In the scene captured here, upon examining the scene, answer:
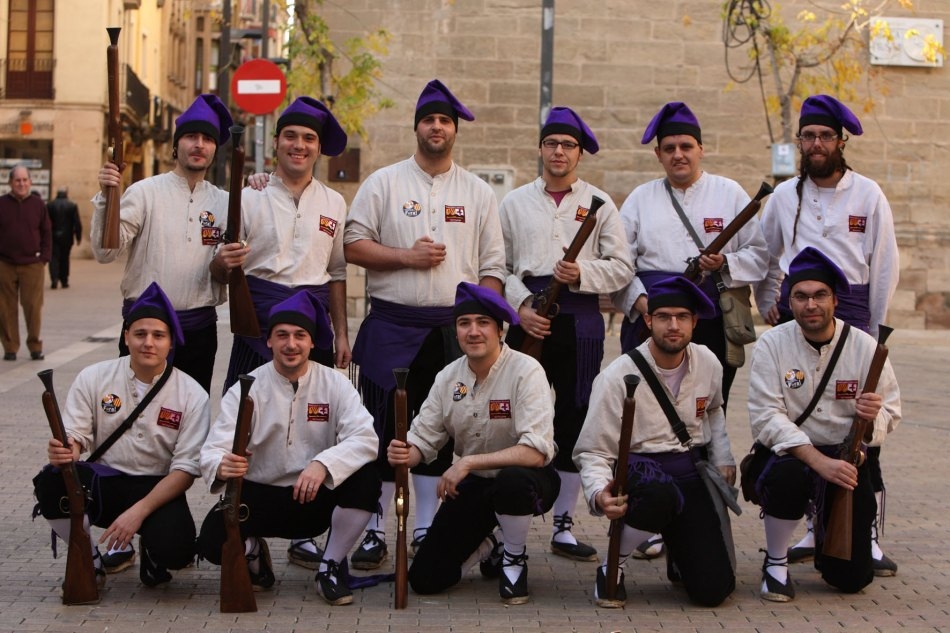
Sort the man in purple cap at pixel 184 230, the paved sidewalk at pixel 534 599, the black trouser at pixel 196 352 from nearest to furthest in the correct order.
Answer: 1. the paved sidewalk at pixel 534 599
2. the man in purple cap at pixel 184 230
3. the black trouser at pixel 196 352

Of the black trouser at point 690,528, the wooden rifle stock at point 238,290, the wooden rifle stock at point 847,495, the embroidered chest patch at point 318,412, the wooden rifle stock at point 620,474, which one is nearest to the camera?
the wooden rifle stock at point 620,474

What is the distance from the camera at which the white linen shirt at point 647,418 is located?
5957 mm

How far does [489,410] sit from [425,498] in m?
0.84

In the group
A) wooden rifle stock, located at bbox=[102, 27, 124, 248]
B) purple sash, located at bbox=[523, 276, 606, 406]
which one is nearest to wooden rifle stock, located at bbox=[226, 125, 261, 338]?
wooden rifle stock, located at bbox=[102, 27, 124, 248]

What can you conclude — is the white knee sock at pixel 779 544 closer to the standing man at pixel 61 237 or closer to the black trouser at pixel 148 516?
the black trouser at pixel 148 516

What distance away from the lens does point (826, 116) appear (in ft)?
21.6

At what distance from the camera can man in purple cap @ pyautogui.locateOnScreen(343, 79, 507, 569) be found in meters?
6.57

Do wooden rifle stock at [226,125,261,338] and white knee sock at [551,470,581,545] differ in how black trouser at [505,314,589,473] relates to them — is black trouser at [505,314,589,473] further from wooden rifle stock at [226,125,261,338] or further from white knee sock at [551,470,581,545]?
wooden rifle stock at [226,125,261,338]

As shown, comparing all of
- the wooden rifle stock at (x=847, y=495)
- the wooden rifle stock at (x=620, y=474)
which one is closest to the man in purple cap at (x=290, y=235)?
the wooden rifle stock at (x=620, y=474)

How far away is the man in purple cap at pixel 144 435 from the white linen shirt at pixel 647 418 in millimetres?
1602

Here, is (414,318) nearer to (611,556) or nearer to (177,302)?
(177,302)

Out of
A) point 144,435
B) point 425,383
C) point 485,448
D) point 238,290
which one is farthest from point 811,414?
point 144,435

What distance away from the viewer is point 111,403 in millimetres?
5969

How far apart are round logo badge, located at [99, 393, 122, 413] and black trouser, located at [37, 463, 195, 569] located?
26 centimetres
